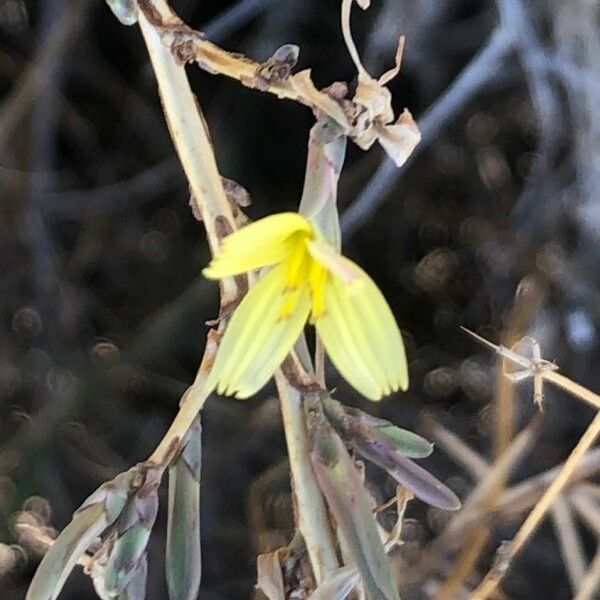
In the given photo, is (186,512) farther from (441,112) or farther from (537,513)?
(441,112)

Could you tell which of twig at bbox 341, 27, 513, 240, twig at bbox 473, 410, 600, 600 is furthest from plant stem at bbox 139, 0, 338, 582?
twig at bbox 341, 27, 513, 240

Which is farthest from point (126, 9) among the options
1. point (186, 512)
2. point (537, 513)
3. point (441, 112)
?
point (441, 112)

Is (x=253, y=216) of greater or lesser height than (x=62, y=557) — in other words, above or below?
above

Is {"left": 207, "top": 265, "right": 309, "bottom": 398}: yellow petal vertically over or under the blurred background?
under

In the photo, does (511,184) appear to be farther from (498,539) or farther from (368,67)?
(498,539)

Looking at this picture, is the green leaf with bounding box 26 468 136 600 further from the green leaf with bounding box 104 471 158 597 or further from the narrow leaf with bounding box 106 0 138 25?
the narrow leaf with bounding box 106 0 138 25

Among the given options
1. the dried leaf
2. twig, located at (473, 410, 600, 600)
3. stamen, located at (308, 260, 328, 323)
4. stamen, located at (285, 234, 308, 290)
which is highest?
the dried leaf

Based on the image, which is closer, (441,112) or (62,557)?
(62,557)

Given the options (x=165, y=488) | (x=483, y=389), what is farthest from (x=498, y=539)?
(x=165, y=488)
